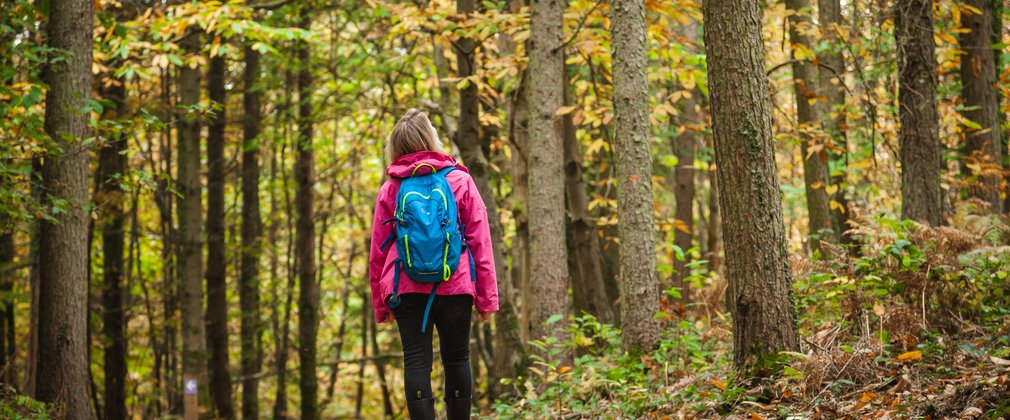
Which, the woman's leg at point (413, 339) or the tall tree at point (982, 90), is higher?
the tall tree at point (982, 90)

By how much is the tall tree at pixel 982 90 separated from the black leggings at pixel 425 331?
7819mm

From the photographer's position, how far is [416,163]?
462 centimetres

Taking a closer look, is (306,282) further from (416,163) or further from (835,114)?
(416,163)

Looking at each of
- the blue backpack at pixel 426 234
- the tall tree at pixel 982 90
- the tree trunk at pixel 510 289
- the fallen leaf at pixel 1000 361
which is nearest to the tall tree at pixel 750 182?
the fallen leaf at pixel 1000 361

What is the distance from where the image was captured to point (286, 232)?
2491cm

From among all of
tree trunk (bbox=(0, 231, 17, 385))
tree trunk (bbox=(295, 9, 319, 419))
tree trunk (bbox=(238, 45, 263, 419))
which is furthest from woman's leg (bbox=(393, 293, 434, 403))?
tree trunk (bbox=(238, 45, 263, 419))

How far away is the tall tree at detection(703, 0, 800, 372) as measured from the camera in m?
4.87

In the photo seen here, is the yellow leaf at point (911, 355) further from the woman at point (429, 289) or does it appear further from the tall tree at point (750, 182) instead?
the woman at point (429, 289)

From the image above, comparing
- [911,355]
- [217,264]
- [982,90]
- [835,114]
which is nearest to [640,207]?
[911,355]

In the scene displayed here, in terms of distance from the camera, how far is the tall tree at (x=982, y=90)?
952 centimetres

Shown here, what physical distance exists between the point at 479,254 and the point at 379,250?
1.98 feet

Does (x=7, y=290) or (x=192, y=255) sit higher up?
(x=192, y=255)

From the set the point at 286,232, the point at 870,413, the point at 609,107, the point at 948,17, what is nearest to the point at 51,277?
the point at 609,107

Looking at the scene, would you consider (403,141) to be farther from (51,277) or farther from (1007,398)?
(51,277)
